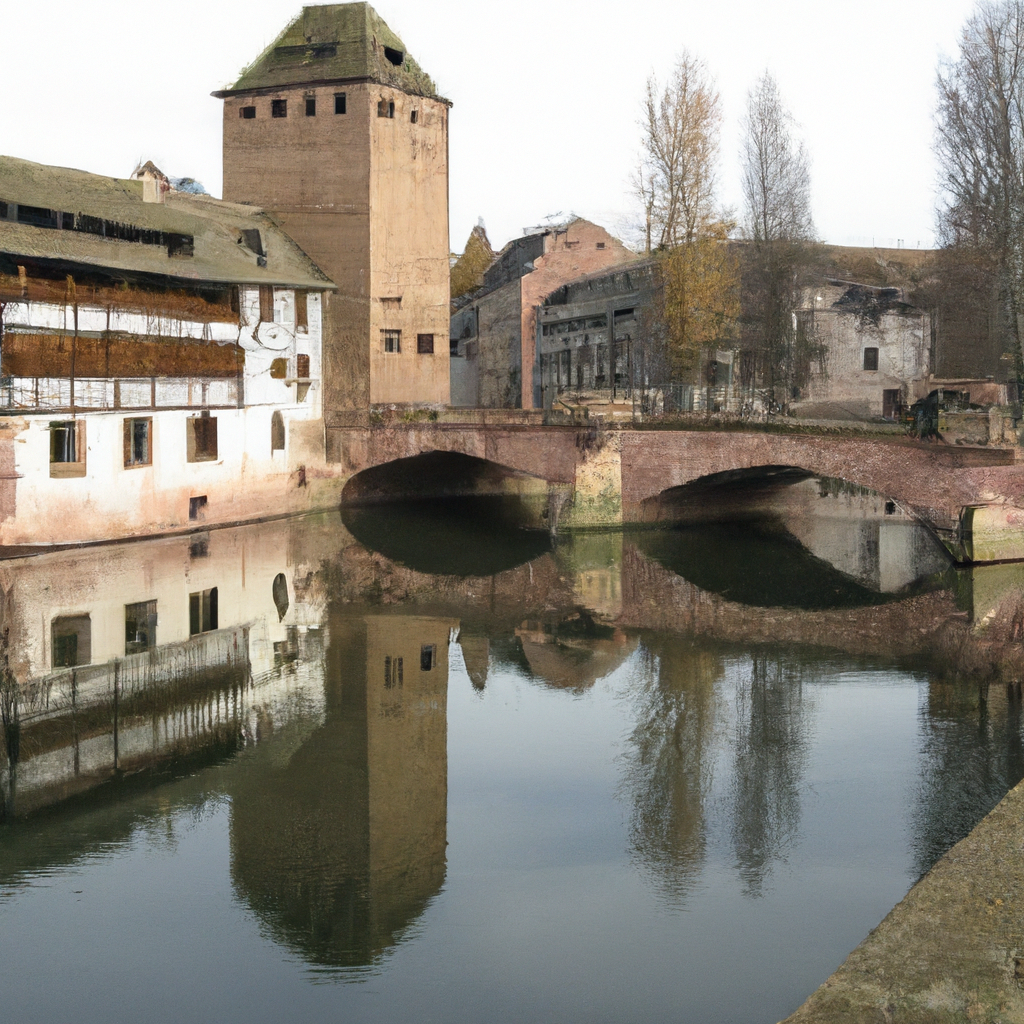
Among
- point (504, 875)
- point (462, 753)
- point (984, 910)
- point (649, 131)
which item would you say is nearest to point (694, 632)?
point (462, 753)

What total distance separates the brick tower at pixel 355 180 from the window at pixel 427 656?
15.1m

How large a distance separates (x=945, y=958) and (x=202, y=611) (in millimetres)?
14805

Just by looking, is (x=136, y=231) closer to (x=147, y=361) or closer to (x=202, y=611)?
(x=147, y=361)

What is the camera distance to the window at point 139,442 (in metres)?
25.5

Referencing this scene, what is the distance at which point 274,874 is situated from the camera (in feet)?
32.3

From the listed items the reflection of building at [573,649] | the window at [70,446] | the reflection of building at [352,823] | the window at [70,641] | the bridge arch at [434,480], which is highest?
the window at [70,446]

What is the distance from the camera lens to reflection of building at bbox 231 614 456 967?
918 centimetres

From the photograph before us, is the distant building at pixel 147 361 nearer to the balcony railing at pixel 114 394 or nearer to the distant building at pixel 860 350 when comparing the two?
the balcony railing at pixel 114 394

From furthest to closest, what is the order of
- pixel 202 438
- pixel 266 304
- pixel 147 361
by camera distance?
pixel 266 304, pixel 202 438, pixel 147 361

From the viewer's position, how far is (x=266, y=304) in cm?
3008

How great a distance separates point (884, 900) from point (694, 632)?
992cm

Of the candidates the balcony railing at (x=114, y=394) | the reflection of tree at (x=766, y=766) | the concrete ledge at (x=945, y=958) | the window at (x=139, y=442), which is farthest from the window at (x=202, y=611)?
the concrete ledge at (x=945, y=958)

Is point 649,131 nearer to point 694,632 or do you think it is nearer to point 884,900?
point 694,632

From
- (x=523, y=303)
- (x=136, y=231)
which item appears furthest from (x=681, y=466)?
(x=523, y=303)
